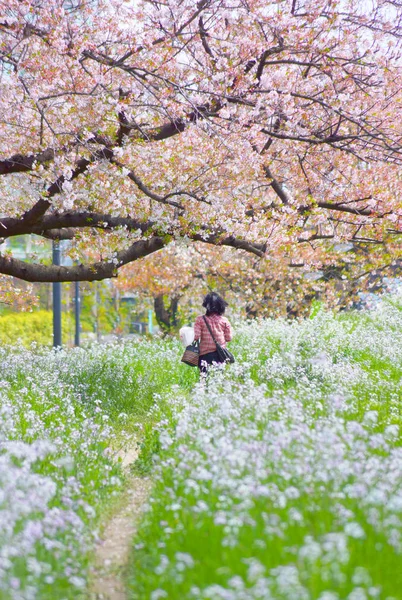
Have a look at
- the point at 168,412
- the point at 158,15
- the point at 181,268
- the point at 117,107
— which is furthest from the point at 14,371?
the point at 181,268

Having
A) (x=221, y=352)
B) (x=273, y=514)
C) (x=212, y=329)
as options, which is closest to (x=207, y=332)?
(x=212, y=329)

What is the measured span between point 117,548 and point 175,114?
6056 mm

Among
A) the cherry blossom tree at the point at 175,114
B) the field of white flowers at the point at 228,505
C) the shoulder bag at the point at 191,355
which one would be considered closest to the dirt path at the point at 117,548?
the field of white flowers at the point at 228,505

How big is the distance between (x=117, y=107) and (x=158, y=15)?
1.37 metres

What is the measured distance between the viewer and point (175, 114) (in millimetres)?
9305

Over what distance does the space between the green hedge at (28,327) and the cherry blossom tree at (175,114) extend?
1785 centimetres

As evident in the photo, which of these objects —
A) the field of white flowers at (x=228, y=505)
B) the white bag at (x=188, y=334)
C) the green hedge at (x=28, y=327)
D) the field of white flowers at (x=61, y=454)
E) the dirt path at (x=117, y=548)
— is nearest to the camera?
the field of white flowers at (x=228, y=505)

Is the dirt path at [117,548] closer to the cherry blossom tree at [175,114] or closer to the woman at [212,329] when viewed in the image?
the woman at [212,329]

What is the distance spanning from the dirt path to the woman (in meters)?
3.55

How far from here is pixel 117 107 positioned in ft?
29.3

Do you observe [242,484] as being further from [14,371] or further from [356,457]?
[14,371]

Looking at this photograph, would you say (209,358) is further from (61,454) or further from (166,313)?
(166,313)

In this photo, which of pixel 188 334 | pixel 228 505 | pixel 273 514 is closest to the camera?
pixel 273 514

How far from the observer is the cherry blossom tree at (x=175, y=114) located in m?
8.92
